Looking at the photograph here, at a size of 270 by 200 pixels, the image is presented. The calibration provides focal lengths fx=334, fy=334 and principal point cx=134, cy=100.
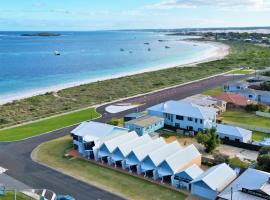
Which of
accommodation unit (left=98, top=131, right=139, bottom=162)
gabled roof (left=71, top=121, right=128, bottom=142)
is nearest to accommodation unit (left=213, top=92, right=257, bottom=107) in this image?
gabled roof (left=71, top=121, right=128, bottom=142)

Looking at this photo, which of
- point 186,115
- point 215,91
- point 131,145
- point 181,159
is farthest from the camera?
point 215,91

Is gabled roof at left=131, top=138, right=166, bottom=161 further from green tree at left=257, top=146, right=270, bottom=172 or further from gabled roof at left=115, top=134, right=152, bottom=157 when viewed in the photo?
green tree at left=257, top=146, right=270, bottom=172

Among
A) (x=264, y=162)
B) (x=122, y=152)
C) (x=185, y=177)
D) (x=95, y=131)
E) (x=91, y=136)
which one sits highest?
(x=95, y=131)

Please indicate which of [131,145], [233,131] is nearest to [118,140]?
[131,145]

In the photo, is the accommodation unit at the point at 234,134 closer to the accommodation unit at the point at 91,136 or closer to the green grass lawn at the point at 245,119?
the green grass lawn at the point at 245,119

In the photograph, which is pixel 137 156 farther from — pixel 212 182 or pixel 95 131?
pixel 212 182

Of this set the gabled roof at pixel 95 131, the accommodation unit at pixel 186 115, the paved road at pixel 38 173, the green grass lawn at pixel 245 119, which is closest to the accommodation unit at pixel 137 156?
the paved road at pixel 38 173

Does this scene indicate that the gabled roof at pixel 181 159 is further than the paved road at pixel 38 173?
Yes
